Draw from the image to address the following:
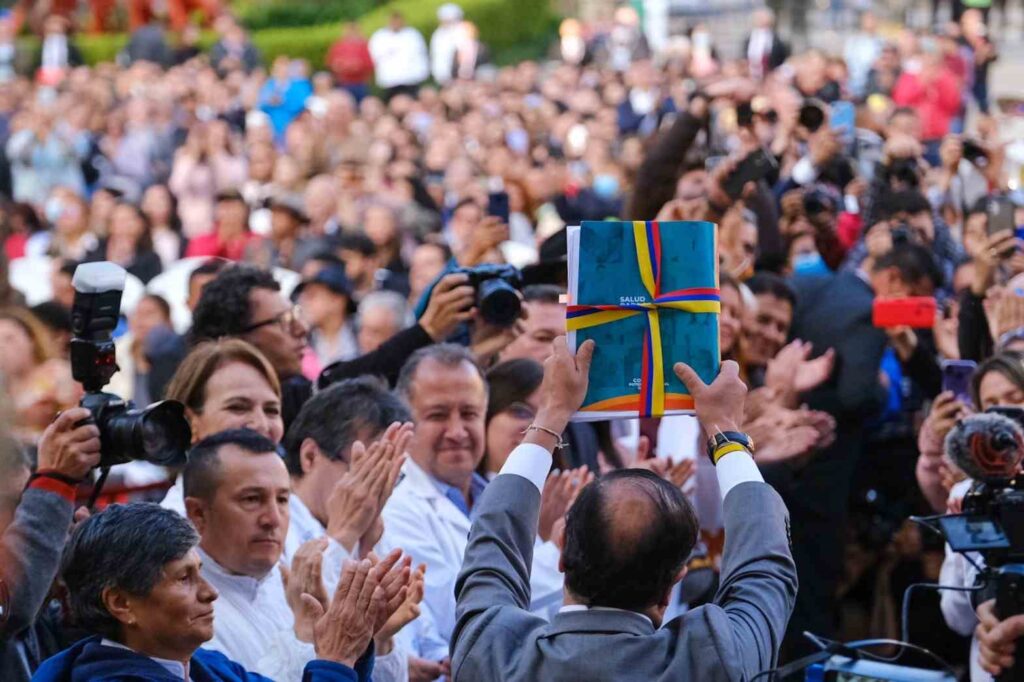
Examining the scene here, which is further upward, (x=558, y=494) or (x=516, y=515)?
(x=516, y=515)

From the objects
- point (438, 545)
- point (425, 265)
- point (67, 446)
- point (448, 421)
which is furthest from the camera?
point (425, 265)

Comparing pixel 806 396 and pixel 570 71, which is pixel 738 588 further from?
pixel 570 71

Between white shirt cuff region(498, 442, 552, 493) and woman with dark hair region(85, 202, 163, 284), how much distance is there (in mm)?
8389

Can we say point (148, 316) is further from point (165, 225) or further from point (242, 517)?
point (165, 225)

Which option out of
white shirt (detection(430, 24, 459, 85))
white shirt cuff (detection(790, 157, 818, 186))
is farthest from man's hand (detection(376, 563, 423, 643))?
white shirt (detection(430, 24, 459, 85))

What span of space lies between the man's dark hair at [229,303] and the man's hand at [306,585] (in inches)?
76.2

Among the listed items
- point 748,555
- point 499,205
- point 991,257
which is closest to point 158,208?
point 499,205

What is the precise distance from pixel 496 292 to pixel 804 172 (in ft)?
18.4

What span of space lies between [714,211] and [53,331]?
9.13 feet

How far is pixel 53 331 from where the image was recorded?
706 centimetres

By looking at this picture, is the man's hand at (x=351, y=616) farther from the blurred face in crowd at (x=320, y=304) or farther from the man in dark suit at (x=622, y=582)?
the blurred face in crowd at (x=320, y=304)

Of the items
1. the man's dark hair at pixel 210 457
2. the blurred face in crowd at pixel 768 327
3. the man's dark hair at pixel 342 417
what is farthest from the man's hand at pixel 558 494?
the blurred face in crowd at pixel 768 327

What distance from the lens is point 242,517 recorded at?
4.25 metres

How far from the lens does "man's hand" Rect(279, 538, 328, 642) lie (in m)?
3.96
